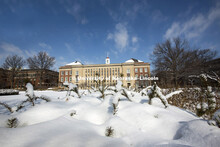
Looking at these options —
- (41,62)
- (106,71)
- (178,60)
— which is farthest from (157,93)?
(106,71)

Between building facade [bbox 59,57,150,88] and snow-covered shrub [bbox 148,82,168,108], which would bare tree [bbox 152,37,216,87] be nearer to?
snow-covered shrub [bbox 148,82,168,108]

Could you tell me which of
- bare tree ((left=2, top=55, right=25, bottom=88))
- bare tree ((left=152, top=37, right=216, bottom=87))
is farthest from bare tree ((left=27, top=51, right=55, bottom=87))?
bare tree ((left=152, top=37, right=216, bottom=87))

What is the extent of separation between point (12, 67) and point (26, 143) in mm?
33724

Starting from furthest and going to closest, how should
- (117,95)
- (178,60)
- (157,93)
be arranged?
(178,60)
(157,93)
(117,95)

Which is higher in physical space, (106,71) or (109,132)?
(106,71)

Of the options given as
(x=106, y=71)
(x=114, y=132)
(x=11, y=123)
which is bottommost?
(x=114, y=132)

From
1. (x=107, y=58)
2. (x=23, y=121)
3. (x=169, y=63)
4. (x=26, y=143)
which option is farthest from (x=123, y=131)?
(x=107, y=58)

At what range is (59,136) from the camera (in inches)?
34.1

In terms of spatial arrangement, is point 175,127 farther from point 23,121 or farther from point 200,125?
point 23,121

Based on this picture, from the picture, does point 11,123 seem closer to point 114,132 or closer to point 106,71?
point 114,132

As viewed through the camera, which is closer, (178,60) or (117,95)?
(117,95)

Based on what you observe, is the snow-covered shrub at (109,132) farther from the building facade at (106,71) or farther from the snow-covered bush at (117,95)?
the building facade at (106,71)

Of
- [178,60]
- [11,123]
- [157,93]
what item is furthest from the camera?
[178,60]

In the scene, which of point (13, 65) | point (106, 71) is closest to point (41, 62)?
point (13, 65)
